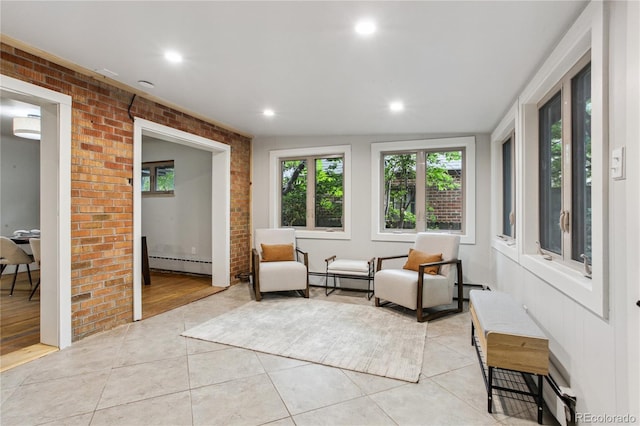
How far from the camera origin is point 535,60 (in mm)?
2180

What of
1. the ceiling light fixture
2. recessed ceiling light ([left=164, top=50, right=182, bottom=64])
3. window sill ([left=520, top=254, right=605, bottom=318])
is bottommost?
window sill ([left=520, top=254, right=605, bottom=318])

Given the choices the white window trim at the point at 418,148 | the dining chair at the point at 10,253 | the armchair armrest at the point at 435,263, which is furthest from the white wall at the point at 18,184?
the armchair armrest at the point at 435,263

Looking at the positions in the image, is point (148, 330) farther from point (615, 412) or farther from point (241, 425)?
point (615, 412)

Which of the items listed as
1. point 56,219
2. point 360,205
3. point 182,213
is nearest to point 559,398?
point 360,205

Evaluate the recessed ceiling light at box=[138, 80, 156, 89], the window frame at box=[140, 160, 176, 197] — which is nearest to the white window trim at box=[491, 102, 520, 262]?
the recessed ceiling light at box=[138, 80, 156, 89]

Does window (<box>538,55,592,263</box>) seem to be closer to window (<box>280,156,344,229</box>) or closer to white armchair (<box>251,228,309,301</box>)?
white armchair (<box>251,228,309,301</box>)

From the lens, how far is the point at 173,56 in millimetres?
2342

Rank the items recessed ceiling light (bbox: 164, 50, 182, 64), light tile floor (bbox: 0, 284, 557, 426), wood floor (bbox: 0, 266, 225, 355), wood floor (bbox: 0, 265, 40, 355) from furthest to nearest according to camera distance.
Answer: wood floor (bbox: 0, 266, 225, 355)
wood floor (bbox: 0, 265, 40, 355)
recessed ceiling light (bbox: 164, 50, 182, 64)
light tile floor (bbox: 0, 284, 557, 426)

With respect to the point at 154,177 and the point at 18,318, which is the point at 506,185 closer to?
the point at 18,318

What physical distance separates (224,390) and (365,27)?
2478 millimetres

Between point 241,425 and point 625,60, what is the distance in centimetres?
250

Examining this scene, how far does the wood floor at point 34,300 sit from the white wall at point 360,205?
147cm

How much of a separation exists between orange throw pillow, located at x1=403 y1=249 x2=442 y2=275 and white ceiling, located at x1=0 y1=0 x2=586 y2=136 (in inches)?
65.1

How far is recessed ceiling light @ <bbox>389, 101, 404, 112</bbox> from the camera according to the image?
3188 mm
